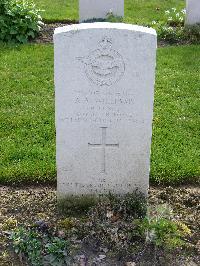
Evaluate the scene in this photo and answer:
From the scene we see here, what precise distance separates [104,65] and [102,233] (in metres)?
1.36

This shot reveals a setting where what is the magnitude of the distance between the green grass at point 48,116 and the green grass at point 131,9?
1.93 meters

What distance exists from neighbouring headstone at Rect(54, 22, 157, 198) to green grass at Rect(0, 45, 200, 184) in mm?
735

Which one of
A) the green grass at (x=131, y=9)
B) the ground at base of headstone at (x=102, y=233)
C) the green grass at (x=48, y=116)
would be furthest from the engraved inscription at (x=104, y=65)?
the green grass at (x=131, y=9)

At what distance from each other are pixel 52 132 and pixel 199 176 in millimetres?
1785

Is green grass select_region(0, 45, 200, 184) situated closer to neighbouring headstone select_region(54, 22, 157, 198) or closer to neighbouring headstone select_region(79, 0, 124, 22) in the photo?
neighbouring headstone select_region(54, 22, 157, 198)

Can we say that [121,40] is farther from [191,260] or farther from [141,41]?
[191,260]

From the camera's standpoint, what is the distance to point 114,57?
4.60 meters

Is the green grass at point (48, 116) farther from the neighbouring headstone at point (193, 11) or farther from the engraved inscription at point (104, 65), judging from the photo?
the engraved inscription at point (104, 65)

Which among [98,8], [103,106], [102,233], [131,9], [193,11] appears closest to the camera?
[102,233]

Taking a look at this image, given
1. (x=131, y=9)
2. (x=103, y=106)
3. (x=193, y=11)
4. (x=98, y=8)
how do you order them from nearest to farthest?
(x=103, y=106) → (x=193, y=11) → (x=98, y=8) → (x=131, y=9)

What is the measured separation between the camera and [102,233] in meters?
4.63

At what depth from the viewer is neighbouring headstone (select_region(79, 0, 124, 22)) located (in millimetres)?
10305

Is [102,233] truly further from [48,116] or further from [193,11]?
[193,11]

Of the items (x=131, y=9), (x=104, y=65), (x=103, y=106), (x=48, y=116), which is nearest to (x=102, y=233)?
(x=103, y=106)
